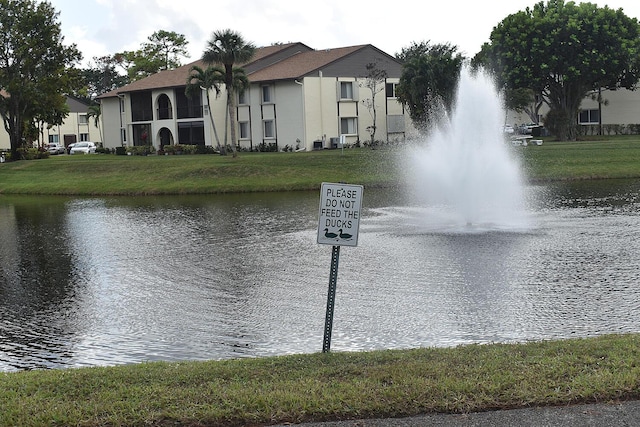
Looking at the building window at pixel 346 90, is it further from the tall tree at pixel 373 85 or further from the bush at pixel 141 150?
A: the bush at pixel 141 150

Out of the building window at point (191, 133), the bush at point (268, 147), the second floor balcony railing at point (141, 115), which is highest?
the second floor balcony railing at point (141, 115)

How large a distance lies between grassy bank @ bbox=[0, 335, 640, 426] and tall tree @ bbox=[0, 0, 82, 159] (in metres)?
61.0

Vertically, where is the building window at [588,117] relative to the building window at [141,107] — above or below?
below

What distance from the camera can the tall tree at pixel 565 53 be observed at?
6244 centimetres

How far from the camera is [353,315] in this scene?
43.2 ft

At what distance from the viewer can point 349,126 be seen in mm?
68375

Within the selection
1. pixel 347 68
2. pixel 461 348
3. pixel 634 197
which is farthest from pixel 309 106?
pixel 461 348

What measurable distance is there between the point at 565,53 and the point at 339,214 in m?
58.1

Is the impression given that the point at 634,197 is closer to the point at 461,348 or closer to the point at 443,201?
the point at 443,201

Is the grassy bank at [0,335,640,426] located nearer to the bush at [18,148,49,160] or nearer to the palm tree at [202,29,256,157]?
the palm tree at [202,29,256,157]

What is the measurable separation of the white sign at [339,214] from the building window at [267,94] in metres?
59.4

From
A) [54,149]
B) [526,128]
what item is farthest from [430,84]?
[54,149]

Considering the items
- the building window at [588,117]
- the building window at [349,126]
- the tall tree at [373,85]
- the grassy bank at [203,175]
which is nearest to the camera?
the grassy bank at [203,175]

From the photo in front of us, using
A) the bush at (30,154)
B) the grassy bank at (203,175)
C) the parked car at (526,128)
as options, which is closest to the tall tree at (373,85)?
the grassy bank at (203,175)
